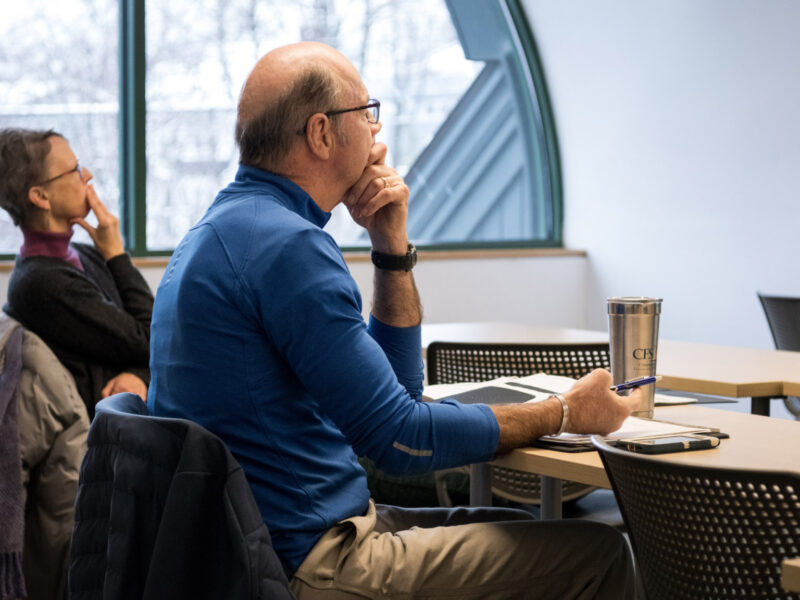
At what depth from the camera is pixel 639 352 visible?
5.48 ft

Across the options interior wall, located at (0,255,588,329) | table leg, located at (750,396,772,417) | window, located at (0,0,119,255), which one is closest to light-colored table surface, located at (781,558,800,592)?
table leg, located at (750,396,772,417)

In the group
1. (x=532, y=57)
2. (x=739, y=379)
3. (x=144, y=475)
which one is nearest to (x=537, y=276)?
(x=532, y=57)

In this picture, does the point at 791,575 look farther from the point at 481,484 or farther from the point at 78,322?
the point at 78,322

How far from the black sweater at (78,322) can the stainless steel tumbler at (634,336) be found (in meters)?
1.52

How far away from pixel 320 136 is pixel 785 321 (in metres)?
2.19

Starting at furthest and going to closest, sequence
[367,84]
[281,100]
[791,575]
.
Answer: [367,84] → [281,100] → [791,575]

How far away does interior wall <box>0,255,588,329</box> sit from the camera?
5633 mm

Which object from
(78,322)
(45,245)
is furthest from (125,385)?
(45,245)

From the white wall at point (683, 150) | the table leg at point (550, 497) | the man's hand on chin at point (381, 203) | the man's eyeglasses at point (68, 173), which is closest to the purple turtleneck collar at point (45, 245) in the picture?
the man's eyeglasses at point (68, 173)

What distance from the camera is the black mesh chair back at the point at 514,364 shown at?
2.33m

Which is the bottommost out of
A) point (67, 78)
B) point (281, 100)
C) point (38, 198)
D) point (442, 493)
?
point (442, 493)

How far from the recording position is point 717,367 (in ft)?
8.54

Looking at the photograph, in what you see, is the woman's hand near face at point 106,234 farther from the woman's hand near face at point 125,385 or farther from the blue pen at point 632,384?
the blue pen at point 632,384

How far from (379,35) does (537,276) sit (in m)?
1.70
